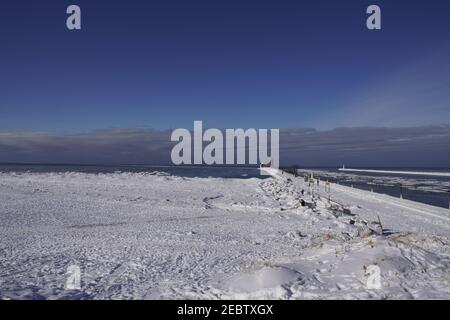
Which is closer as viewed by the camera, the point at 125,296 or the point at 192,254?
the point at 125,296

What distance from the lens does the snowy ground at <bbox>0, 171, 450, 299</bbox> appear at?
5.92 m

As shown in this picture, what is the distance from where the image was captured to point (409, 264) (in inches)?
258

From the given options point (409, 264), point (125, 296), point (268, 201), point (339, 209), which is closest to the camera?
point (125, 296)

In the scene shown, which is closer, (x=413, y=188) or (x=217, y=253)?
(x=217, y=253)

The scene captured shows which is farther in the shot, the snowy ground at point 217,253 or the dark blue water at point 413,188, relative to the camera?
the dark blue water at point 413,188

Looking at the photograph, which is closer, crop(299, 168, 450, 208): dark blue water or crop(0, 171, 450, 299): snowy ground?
crop(0, 171, 450, 299): snowy ground

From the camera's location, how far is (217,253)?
8.72 metres

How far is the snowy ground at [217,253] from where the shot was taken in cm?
592
